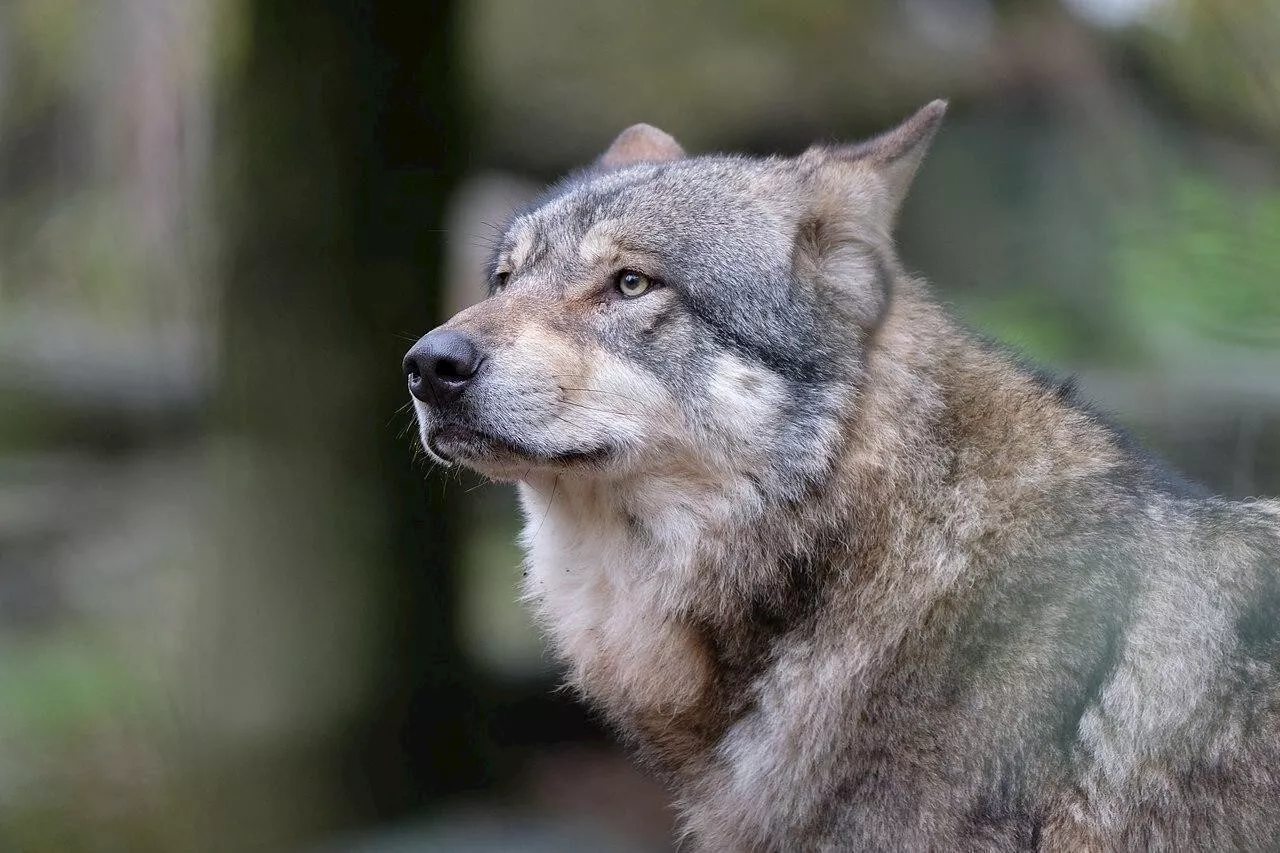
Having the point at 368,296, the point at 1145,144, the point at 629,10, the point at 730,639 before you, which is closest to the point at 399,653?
the point at 368,296

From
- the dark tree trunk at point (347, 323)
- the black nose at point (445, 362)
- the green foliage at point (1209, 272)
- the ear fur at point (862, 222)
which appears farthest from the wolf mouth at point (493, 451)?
the dark tree trunk at point (347, 323)

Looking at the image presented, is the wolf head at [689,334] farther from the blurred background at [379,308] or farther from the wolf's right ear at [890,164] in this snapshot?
the blurred background at [379,308]

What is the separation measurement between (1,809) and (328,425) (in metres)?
3.26

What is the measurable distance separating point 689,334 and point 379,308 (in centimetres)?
303

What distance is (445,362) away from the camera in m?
3.38

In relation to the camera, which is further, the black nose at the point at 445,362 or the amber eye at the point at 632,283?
the amber eye at the point at 632,283

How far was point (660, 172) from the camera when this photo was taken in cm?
395

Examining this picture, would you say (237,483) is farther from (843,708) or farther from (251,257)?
(843,708)

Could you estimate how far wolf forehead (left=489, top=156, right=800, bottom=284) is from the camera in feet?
12.0

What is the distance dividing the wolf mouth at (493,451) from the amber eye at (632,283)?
524mm

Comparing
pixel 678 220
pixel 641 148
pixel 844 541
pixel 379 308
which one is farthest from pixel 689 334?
pixel 379 308

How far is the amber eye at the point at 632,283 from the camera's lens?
3643 mm

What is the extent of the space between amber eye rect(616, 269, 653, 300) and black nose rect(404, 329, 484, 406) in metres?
0.52

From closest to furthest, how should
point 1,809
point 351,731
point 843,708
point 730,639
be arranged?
point 843,708 < point 730,639 < point 351,731 < point 1,809
